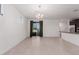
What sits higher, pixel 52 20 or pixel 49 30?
pixel 52 20

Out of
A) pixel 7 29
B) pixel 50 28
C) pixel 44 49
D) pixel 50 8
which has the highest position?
pixel 50 8

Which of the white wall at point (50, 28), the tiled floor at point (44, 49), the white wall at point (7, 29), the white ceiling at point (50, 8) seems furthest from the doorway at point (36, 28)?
the white wall at point (7, 29)

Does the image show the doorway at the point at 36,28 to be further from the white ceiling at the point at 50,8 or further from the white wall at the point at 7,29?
the white wall at the point at 7,29

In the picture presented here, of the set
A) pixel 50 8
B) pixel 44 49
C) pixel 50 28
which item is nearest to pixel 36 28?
pixel 50 28

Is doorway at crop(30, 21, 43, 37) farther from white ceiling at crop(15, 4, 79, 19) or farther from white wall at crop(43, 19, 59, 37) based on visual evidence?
white ceiling at crop(15, 4, 79, 19)

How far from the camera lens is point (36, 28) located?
622 inches

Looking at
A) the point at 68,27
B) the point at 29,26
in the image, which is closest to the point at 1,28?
the point at 29,26

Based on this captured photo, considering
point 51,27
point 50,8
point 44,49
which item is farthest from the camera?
point 51,27

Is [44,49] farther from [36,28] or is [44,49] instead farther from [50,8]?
[36,28]

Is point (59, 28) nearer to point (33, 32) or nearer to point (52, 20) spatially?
point (52, 20)

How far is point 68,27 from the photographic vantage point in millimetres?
15922
